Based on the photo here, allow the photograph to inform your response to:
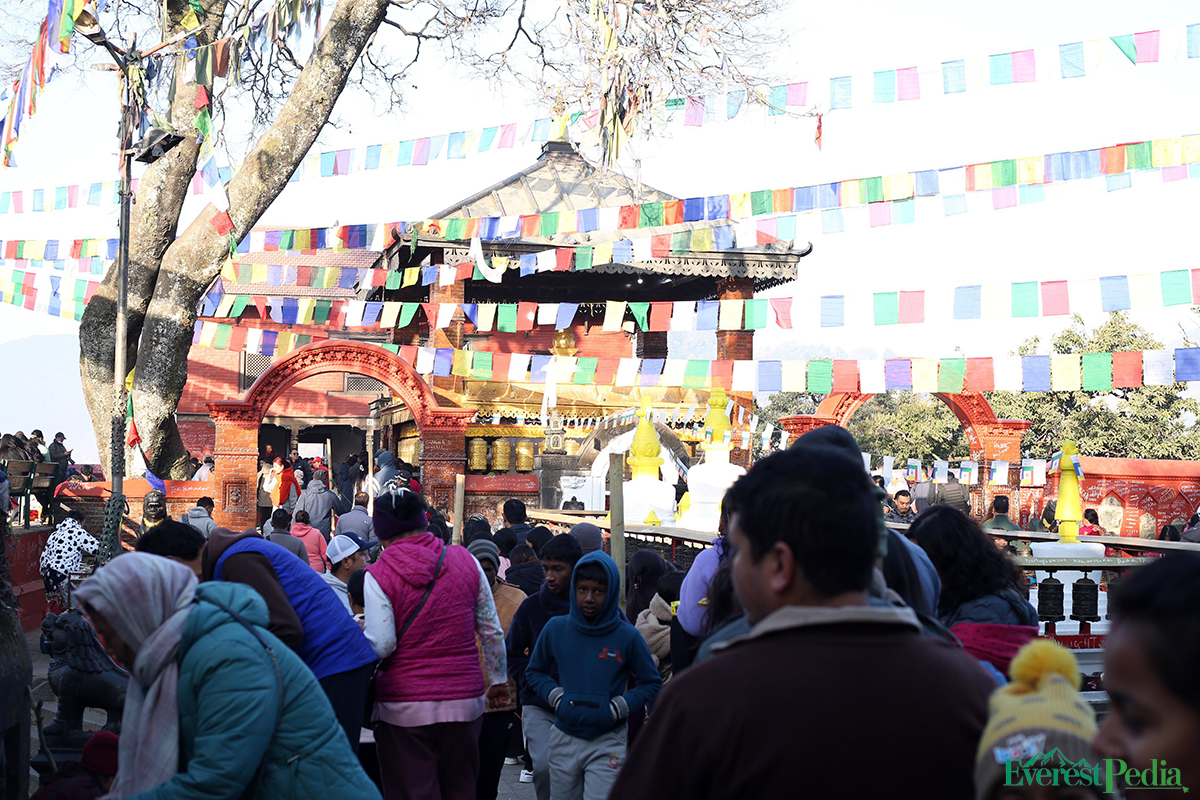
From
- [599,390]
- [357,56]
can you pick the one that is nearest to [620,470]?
[357,56]

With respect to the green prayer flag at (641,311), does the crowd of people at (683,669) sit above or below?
below

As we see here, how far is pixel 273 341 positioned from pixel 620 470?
39.1 ft

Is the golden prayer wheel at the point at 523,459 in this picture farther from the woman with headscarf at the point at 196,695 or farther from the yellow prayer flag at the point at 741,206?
the woman with headscarf at the point at 196,695

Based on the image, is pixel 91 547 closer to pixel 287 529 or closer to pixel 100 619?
pixel 287 529

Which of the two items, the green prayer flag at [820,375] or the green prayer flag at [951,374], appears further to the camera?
the green prayer flag at [820,375]

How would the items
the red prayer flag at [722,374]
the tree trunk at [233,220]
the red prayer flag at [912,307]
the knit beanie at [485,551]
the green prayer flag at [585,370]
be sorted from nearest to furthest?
the knit beanie at [485,551], the tree trunk at [233,220], the red prayer flag at [912,307], the red prayer flag at [722,374], the green prayer flag at [585,370]

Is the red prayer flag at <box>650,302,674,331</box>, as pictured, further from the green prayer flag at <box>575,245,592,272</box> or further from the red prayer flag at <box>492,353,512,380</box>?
the red prayer flag at <box>492,353,512,380</box>

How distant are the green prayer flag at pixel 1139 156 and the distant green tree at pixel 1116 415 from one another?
1624cm

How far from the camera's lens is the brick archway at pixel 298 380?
1614cm

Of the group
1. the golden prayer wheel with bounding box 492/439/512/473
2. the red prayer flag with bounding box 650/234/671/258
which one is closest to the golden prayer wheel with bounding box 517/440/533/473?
the golden prayer wheel with bounding box 492/439/512/473

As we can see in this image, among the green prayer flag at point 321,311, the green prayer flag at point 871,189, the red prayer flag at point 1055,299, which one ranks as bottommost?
the red prayer flag at point 1055,299

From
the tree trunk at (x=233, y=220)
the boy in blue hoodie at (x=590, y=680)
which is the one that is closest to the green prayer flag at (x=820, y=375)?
the tree trunk at (x=233, y=220)

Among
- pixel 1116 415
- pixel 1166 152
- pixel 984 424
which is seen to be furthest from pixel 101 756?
pixel 1116 415

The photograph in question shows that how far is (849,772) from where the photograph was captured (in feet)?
5.14
